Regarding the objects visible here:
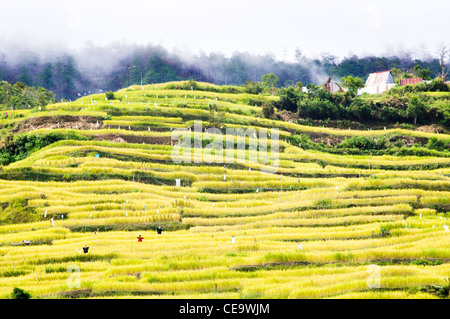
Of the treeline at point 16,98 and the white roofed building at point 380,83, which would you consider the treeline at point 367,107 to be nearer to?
the white roofed building at point 380,83

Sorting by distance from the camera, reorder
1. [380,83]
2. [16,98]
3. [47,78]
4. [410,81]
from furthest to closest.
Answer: [47,78]
[380,83]
[410,81]
[16,98]

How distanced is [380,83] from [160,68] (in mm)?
54328

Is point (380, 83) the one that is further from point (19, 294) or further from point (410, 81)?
point (19, 294)

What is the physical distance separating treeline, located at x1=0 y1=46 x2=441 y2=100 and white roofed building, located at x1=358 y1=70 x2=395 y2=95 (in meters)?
31.0

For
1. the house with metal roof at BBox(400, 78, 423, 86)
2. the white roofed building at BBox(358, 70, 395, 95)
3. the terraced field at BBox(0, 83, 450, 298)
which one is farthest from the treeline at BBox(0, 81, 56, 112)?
the house with metal roof at BBox(400, 78, 423, 86)

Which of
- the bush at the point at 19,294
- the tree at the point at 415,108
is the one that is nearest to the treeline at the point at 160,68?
the tree at the point at 415,108

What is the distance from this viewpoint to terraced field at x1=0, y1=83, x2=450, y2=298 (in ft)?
60.1

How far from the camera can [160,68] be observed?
4395 inches


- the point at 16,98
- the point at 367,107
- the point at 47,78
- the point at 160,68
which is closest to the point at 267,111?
the point at 367,107

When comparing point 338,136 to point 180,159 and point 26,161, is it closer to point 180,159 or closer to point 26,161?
point 180,159

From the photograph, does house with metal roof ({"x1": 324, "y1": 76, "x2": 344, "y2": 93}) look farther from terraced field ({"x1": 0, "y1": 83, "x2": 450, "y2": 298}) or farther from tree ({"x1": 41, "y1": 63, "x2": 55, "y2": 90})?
tree ({"x1": 41, "y1": 63, "x2": 55, "y2": 90})

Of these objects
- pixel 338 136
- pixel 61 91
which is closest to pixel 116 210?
pixel 338 136

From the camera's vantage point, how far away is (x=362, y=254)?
71.5 feet

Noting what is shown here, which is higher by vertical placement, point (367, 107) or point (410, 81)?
point (410, 81)
